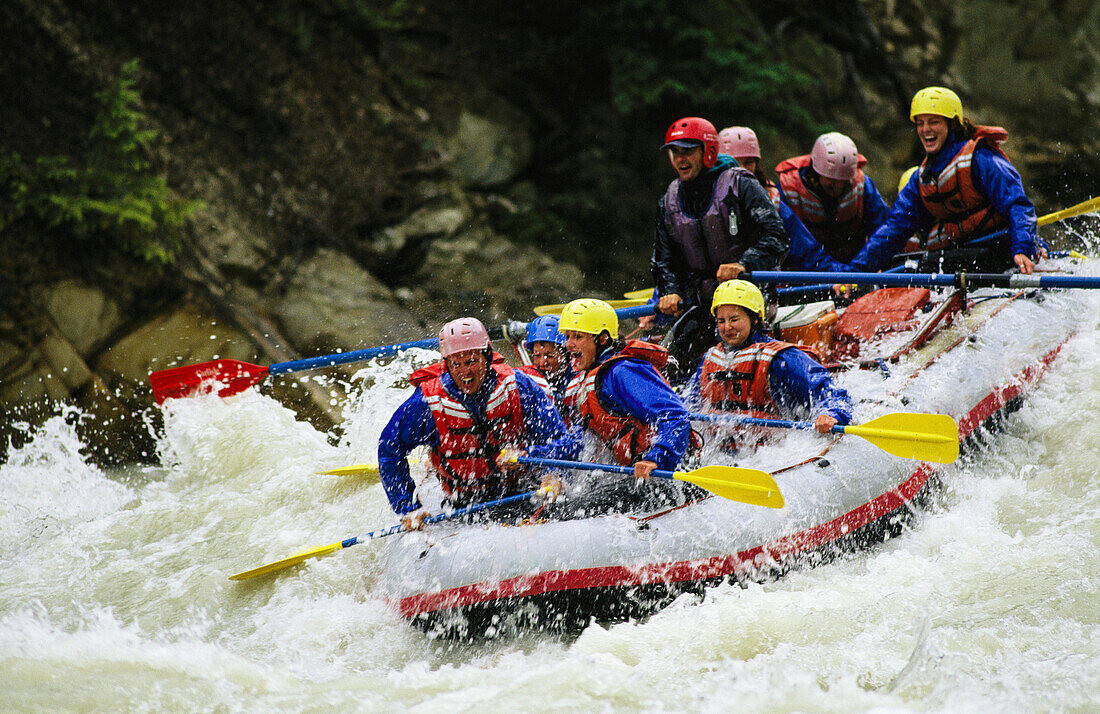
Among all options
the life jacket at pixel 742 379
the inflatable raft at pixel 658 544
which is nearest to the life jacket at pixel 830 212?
the inflatable raft at pixel 658 544

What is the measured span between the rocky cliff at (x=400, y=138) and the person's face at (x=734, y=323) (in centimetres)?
519

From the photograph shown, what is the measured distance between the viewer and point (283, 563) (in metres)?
4.64

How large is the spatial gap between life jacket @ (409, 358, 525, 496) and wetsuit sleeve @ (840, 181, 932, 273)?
2960mm

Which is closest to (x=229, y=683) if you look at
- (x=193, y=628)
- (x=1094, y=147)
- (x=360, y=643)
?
(x=360, y=643)

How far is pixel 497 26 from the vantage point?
39.3 ft

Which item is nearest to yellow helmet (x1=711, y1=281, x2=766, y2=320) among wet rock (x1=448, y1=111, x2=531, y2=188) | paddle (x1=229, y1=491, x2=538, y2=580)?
paddle (x1=229, y1=491, x2=538, y2=580)

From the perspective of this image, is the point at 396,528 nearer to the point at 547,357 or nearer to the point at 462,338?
the point at 462,338

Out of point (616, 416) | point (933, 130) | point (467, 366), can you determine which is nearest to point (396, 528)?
point (467, 366)

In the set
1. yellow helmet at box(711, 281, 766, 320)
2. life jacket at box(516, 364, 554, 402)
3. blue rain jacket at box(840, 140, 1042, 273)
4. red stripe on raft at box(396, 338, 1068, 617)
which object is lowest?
red stripe on raft at box(396, 338, 1068, 617)

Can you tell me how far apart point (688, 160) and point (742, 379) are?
4.54ft

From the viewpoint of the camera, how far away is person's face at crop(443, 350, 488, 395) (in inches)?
167

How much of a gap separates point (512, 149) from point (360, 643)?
27.8ft

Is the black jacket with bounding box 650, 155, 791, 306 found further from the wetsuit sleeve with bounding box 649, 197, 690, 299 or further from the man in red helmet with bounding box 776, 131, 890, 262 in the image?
the man in red helmet with bounding box 776, 131, 890, 262

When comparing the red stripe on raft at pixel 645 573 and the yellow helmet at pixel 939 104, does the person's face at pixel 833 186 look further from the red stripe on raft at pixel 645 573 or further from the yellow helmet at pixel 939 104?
the red stripe on raft at pixel 645 573
